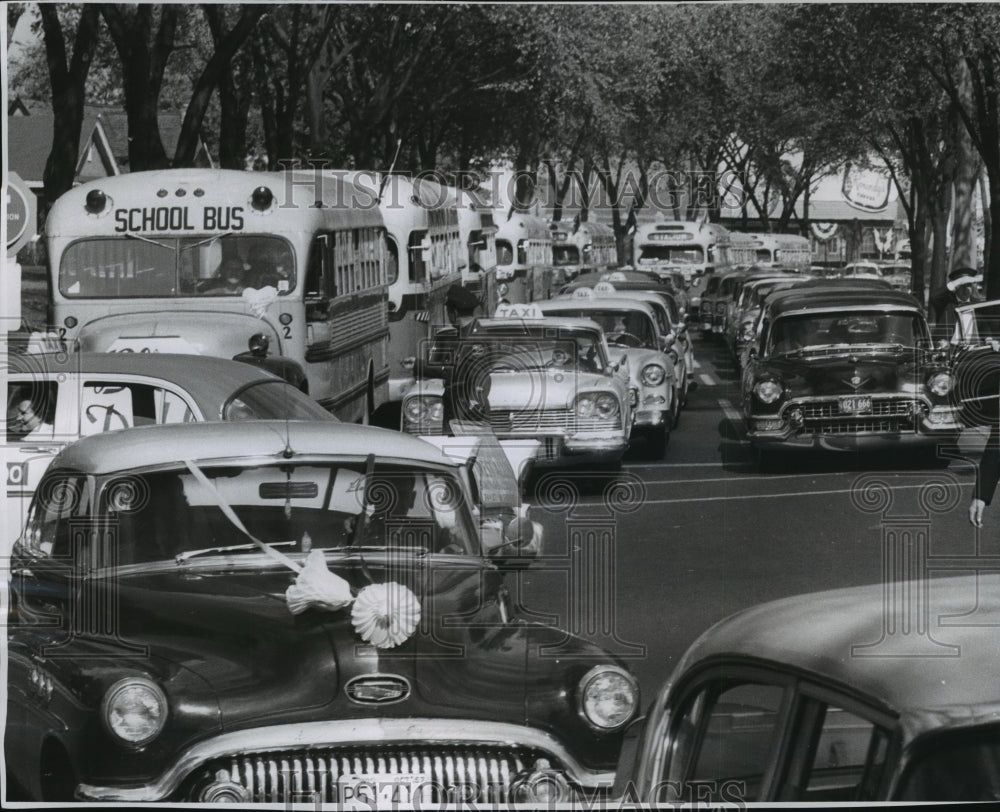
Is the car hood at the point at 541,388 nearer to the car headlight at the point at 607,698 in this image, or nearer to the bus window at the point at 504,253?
the car headlight at the point at 607,698

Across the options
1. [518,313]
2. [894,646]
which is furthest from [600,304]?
[894,646]

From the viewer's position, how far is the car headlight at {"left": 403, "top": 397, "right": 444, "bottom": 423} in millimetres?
11688

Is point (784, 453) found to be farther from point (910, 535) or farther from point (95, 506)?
point (95, 506)

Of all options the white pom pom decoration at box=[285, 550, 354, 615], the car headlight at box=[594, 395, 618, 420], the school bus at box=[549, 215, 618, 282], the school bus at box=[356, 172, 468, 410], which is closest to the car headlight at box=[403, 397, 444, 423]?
the car headlight at box=[594, 395, 618, 420]

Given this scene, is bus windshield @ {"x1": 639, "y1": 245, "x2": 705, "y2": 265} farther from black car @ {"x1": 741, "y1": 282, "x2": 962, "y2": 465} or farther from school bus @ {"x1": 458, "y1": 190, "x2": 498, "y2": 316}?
black car @ {"x1": 741, "y1": 282, "x2": 962, "y2": 465}

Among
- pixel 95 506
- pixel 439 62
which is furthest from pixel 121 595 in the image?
pixel 439 62

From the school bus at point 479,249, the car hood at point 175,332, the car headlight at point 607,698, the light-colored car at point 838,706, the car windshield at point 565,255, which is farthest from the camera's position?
the car windshield at point 565,255

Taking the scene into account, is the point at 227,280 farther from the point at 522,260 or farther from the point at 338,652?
the point at 522,260

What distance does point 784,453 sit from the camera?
1270 centimetres

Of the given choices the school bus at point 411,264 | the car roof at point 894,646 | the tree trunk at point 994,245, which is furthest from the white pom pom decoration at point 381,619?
the tree trunk at point 994,245

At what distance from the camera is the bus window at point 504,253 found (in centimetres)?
3231

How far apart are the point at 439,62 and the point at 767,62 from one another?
1559 centimetres

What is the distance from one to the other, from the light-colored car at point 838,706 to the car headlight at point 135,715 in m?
1.31

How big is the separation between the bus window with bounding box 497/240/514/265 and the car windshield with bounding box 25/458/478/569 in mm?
26497
